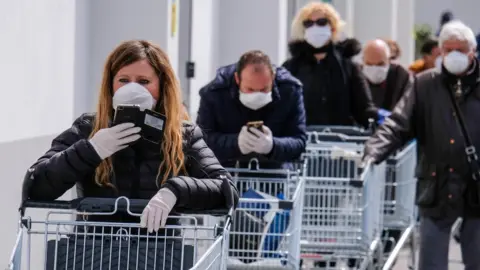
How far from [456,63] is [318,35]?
224cm

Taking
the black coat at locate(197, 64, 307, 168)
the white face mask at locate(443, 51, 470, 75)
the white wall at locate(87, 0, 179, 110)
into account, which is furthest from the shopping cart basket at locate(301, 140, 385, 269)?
the white wall at locate(87, 0, 179, 110)

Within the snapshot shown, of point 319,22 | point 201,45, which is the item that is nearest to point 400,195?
point 319,22

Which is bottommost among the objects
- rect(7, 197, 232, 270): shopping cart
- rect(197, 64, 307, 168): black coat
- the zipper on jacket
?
rect(7, 197, 232, 270): shopping cart

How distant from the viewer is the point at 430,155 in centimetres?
716

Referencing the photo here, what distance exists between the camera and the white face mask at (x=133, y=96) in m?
4.37

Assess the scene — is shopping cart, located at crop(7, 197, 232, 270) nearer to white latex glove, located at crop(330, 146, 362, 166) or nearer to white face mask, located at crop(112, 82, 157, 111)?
white face mask, located at crop(112, 82, 157, 111)

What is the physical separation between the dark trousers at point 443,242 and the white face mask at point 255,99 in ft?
3.63

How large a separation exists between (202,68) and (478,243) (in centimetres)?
513

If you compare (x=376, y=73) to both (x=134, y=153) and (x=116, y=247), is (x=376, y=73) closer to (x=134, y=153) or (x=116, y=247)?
(x=134, y=153)

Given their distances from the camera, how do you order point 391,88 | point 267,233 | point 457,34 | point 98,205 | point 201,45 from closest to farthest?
point 98,205
point 267,233
point 457,34
point 391,88
point 201,45

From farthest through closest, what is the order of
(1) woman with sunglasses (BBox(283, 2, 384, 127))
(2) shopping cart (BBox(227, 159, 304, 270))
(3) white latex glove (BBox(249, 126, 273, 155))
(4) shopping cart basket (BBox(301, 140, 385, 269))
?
1. (1) woman with sunglasses (BBox(283, 2, 384, 127))
2. (4) shopping cart basket (BBox(301, 140, 385, 269))
3. (3) white latex glove (BBox(249, 126, 273, 155))
4. (2) shopping cart (BBox(227, 159, 304, 270))

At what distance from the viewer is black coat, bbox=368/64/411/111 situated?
36.4 feet

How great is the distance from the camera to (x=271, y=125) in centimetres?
711

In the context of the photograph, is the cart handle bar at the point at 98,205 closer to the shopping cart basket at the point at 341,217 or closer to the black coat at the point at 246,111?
the black coat at the point at 246,111
